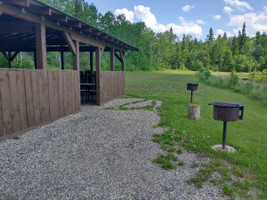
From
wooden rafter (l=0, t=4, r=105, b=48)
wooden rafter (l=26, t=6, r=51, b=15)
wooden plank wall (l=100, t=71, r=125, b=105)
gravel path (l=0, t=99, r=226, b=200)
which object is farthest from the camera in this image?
wooden plank wall (l=100, t=71, r=125, b=105)

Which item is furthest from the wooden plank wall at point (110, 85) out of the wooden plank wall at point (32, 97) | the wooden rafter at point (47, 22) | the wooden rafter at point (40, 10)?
the wooden rafter at point (40, 10)

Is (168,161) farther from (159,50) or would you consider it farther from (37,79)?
(159,50)

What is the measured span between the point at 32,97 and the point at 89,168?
290 centimetres

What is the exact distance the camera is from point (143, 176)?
3131mm

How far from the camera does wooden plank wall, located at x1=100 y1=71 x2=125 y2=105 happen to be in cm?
947

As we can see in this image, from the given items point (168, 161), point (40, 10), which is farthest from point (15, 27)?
point (168, 161)

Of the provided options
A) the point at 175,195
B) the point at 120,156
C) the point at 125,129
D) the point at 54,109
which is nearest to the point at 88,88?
the point at 54,109

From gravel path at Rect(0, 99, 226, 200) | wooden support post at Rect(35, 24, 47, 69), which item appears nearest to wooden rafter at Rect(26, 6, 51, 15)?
wooden support post at Rect(35, 24, 47, 69)

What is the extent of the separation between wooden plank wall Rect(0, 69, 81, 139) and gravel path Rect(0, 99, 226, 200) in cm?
34

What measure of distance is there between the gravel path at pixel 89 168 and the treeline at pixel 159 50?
25.3 m

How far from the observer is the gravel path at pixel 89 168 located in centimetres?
269

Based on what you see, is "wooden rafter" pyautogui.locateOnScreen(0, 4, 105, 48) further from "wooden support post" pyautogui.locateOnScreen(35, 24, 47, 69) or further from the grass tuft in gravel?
the grass tuft in gravel

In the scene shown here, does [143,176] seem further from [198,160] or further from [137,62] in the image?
[137,62]

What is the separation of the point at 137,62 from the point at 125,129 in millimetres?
44126
